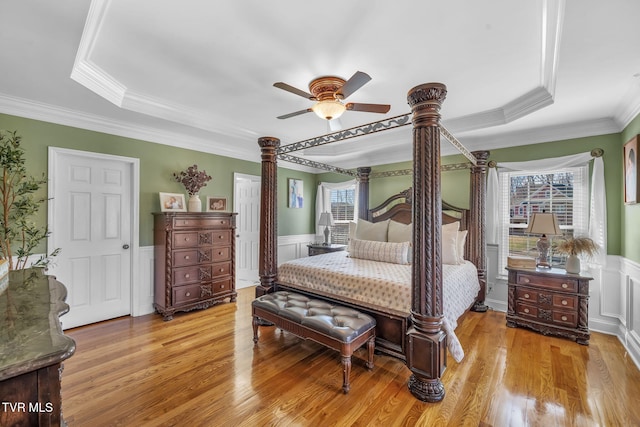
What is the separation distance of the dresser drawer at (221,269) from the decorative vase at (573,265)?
4.25 m

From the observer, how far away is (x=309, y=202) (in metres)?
6.21

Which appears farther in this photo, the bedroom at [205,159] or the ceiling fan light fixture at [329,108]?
the bedroom at [205,159]

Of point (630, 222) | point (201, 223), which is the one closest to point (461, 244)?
point (630, 222)

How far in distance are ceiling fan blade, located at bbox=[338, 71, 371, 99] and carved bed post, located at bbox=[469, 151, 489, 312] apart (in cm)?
255

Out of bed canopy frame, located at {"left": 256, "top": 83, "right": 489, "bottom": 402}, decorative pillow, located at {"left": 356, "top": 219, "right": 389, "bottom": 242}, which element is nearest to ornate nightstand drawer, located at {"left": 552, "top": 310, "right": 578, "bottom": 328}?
bed canopy frame, located at {"left": 256, "top": 83, "right": 489, "bottom": 402}

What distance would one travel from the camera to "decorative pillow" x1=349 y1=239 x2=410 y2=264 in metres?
3.49

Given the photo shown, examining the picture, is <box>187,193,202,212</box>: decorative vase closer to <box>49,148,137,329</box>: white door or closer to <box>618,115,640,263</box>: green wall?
<box>49,148,137,329</box>: white door

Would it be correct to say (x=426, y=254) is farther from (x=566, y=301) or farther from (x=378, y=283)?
(x=566, y=301)

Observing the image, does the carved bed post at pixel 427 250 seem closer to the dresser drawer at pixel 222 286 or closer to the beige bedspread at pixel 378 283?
the beige bedspread at pixel 378 283

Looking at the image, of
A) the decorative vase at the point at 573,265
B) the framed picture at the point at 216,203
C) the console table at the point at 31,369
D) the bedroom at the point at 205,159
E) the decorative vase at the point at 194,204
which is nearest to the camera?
the console table at the point at 31,369

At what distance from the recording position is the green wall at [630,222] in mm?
2715

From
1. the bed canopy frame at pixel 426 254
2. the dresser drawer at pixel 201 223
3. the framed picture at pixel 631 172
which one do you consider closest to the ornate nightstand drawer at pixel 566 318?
the framed picture at pixel 631 172

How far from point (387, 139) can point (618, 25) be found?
9.28 ft

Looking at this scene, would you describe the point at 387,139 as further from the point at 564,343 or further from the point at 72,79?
the point at 72,79
